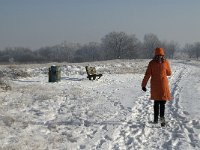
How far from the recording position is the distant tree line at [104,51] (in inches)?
5340

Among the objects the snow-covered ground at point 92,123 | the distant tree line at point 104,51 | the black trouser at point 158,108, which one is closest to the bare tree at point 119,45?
the distant tree line at point 104,51

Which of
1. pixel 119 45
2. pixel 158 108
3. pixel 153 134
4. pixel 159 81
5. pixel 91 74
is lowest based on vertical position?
pixel 153 134

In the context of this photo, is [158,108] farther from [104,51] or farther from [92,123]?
[104,51]

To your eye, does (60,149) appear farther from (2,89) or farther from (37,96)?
(2,89)

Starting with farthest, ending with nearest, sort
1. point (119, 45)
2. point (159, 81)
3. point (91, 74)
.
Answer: point (119, 45) < point (91, 74) < point (159, 81)

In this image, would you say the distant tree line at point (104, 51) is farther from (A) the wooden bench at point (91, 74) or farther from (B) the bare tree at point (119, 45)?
(A) the wooden bench at point (91, 74)

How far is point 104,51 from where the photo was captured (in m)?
152

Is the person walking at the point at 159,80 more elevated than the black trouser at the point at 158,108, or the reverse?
the person walking at the point at 159,80

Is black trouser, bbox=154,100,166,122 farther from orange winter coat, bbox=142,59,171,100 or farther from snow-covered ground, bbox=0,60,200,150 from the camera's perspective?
snow-covered ground, bbox=0,60,200,150

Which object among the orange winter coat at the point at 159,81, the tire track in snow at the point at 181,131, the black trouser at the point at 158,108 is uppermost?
the orange winter coat at the point at 159,81

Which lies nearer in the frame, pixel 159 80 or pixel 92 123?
pixel 159 80

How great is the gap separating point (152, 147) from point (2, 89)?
10502 mm

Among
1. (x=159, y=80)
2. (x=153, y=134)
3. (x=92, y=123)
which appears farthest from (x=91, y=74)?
(x=153, y=134)

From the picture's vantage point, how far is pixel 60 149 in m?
7.75
